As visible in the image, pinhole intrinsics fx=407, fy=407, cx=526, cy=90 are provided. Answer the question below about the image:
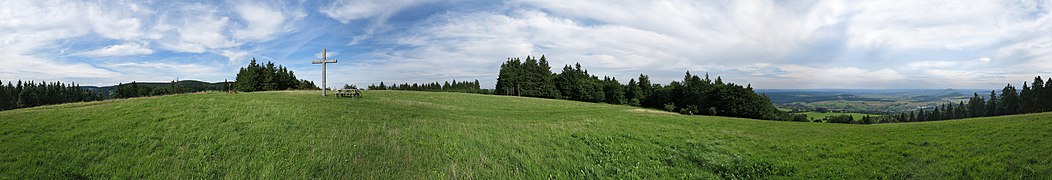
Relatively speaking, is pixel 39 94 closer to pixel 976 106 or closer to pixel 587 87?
pixel 587 87

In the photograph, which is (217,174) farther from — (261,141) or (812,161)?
(812,161)

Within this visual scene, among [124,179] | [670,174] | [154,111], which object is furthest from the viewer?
[154,111]

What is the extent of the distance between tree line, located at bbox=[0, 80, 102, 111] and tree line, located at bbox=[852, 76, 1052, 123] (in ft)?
384

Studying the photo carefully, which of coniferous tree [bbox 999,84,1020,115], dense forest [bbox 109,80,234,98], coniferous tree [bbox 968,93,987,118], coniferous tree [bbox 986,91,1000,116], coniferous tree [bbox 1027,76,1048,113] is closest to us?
coniferous tree [bbox 1027,76,1048,113]

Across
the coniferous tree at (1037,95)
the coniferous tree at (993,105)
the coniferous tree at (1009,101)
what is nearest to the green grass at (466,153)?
the coniferous tree at (1037,95)

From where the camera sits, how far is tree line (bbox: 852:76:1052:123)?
19516 millimetres

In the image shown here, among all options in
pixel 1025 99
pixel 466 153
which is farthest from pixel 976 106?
pixel 466 153

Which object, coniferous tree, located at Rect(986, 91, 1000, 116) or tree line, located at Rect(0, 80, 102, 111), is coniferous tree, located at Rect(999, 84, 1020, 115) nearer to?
coniferous tree, located at Rect(986, 91, 1000, 116)

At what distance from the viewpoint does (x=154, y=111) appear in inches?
620

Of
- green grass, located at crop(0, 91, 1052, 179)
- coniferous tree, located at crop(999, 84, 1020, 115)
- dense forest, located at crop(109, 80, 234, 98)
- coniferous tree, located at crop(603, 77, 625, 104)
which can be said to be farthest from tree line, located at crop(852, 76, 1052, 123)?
dense forest, located at crop(109, 80, 234, 98)

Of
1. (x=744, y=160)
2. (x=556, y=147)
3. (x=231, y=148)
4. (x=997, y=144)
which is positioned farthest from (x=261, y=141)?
(x=997, y=144)

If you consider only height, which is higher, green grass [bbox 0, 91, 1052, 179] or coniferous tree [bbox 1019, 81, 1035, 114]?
coniferous tree [bbox 1019, 81, 1035, 114]

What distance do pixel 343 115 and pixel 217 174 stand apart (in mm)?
9055

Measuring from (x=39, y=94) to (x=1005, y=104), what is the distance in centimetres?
14441
